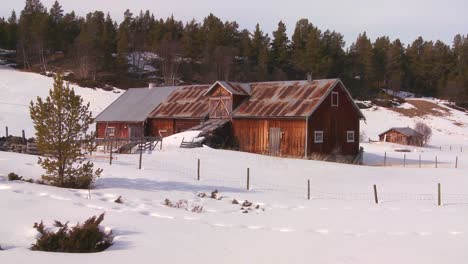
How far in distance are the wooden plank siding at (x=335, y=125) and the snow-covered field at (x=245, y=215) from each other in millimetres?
7879

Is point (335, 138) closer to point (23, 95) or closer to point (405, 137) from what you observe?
point (405, 137)

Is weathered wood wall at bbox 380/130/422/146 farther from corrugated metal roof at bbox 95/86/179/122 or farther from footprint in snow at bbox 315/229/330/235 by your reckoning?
footprint in snow at bbox 315/229/330/235

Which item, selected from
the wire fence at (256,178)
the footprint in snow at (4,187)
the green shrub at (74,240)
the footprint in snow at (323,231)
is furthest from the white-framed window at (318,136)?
the green shrub at (74,240)

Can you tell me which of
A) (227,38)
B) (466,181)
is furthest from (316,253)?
(227,38)

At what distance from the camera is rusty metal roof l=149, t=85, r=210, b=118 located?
4094 centimetres

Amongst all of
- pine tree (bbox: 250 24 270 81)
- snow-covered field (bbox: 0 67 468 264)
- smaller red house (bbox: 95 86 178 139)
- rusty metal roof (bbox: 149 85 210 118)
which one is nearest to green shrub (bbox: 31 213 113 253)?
snow-covered field (bbox: 0 67 468 264)

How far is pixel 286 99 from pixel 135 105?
1571cm

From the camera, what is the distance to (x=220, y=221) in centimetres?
1361

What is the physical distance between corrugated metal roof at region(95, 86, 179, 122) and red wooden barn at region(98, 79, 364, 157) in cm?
188

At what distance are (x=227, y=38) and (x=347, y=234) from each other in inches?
3925

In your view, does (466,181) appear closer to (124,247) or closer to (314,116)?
(314,116)

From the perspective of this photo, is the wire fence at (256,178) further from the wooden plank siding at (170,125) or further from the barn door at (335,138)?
the wooden plank siding at (170,125)

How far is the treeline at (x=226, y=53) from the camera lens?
92.1 meters

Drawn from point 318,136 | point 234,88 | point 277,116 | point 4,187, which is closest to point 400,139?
point 318,136
